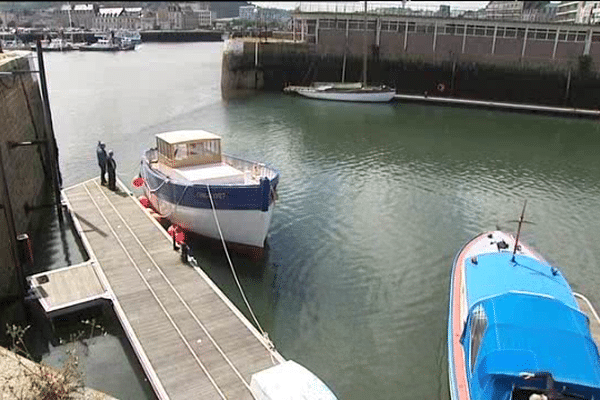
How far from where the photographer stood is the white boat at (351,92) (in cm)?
A: 5266

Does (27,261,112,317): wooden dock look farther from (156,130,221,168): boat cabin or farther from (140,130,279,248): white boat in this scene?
(156,130,221,168): boat cabin

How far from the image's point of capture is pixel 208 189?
18469 mm

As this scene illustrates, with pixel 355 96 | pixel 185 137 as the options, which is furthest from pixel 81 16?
pixel 185 137

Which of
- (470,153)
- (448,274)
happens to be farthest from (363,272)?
(470,153)

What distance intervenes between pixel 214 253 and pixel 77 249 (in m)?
5.48

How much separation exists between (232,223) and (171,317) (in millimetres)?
5645

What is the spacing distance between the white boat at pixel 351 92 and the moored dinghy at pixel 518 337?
4011 centimetres

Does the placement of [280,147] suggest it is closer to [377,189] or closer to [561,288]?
[377,189]

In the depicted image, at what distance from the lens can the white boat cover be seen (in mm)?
9281

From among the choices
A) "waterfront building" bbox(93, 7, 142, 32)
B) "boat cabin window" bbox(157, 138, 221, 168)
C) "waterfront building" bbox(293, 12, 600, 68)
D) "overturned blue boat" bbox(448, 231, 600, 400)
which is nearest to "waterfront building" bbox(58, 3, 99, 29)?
"waterfront building" bbox(93, 7, 142, 32)

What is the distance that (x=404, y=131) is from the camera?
42.3 metres

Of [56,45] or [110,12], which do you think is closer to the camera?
[56,45]

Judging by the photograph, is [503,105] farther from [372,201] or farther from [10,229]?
[10,229]

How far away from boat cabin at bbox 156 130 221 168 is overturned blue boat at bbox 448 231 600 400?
467 inches
